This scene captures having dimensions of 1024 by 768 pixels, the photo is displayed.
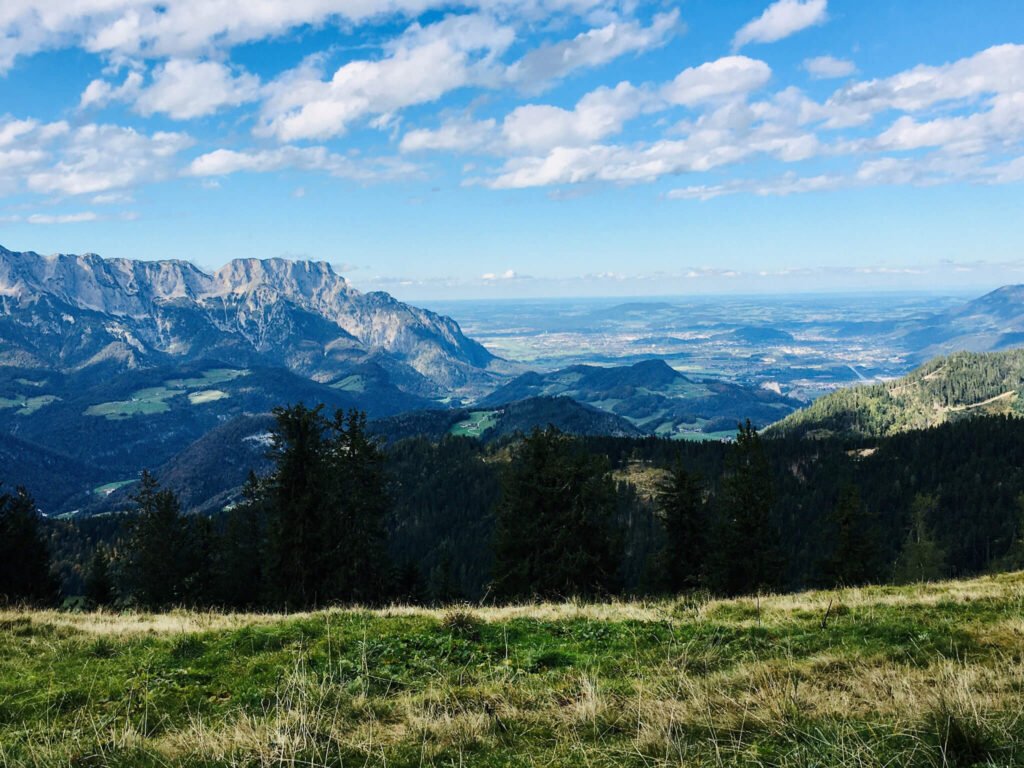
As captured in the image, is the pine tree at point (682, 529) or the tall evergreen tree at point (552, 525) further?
the pine tree at point (682, 529)

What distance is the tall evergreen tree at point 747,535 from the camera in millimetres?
44875

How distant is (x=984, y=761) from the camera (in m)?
5.09

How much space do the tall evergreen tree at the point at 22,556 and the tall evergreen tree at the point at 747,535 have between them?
180 feet

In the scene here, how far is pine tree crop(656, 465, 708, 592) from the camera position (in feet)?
158

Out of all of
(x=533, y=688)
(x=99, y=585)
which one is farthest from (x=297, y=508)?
(x=533, y=688)

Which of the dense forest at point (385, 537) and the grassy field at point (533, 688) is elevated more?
the grassy field at point (533, 688)

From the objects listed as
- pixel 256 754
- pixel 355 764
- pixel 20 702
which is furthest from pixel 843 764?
pixel 20 702

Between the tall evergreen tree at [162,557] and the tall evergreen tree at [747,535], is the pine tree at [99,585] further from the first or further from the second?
the tall evergreen tree at [747,535]

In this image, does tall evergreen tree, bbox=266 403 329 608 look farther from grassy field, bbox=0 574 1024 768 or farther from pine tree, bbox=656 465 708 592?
pine tree, bbox=656 465 708 592

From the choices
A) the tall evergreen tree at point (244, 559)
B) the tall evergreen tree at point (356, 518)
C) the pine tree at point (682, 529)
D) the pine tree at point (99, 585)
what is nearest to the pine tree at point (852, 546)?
the pine tree at point (682, 529)

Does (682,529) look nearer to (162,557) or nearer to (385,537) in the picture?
(385,537)

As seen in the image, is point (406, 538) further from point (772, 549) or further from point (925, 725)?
point (925, 725)

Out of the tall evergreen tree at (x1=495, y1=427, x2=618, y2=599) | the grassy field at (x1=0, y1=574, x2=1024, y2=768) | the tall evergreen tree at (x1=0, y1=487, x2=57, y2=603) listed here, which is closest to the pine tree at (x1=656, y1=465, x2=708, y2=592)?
the tall evergreen tree at (x1=495, y1=427, x2=618, y2=599)

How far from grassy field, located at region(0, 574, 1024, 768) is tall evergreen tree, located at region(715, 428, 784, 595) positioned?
30.2 m
